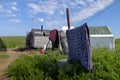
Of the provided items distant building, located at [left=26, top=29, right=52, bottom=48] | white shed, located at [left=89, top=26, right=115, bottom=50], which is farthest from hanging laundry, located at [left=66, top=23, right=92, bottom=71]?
distant building, located at [left=26, top=29, right=52, bottom=48]

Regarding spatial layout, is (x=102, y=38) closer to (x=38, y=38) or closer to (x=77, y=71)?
(x=38, y=38)

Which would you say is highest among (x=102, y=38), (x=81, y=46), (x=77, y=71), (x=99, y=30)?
(x=99, y=30)

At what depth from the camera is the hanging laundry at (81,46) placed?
8305mm

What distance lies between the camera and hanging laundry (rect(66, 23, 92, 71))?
8305 millimetres

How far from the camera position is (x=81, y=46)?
9016mm

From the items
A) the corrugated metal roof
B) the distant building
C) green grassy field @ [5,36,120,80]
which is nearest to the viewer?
green grassy field @ [5,36,120,80]

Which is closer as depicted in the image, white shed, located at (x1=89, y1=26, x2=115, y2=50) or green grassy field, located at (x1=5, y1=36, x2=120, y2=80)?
green grassy field, located at (x1=5, y1=36, x2=120, y2=80)

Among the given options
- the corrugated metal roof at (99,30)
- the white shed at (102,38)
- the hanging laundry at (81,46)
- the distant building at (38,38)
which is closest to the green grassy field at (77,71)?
the hanging laundry at (81,46)

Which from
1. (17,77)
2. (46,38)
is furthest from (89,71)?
(46,38)

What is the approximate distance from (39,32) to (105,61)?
22.4 m

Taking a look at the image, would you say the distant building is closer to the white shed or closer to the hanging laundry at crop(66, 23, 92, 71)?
the white shed

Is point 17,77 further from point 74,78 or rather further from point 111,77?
point 111,77

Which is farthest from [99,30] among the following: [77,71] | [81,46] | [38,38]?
[77,71]

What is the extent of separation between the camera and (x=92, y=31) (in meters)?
22.5
